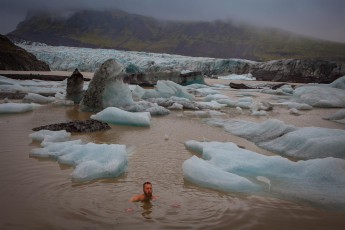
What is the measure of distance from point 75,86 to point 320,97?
10.9 meters

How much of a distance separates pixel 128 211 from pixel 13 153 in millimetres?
2629

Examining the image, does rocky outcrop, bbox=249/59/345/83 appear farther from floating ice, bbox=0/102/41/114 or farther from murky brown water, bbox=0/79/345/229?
murky brown water, bbox=0/79/345/229

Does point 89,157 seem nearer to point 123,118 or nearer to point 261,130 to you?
point 123,118

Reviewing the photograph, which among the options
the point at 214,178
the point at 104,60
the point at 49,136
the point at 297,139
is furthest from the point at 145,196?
the point at 104,60

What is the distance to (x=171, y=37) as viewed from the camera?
6073 inches

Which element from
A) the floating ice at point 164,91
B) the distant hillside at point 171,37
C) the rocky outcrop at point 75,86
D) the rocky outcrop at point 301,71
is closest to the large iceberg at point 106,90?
the rocky outcrop at point 75,86

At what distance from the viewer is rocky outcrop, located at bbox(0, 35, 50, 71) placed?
3231 cm

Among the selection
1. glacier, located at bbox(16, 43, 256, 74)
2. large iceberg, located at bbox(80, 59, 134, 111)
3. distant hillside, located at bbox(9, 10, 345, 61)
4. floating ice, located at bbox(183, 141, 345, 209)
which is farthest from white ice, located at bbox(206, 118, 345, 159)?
distant hillside, located at bbox(9, 10, 345, 61)

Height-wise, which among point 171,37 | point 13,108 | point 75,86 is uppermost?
point 171,37

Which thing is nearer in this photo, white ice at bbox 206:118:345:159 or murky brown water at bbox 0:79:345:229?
murky brown water at bbox 0:79:345:229

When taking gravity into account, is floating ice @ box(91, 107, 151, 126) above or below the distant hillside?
below

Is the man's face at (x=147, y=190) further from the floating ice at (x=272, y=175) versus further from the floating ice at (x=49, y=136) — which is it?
the floating ice at (x=49, y=136)

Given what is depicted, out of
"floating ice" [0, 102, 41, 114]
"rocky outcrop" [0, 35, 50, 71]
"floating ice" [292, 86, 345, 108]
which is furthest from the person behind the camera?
"rocky outcrop" [0, 35, 50, 71]

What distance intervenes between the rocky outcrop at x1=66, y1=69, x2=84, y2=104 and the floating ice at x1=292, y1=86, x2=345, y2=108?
9.85 meters
